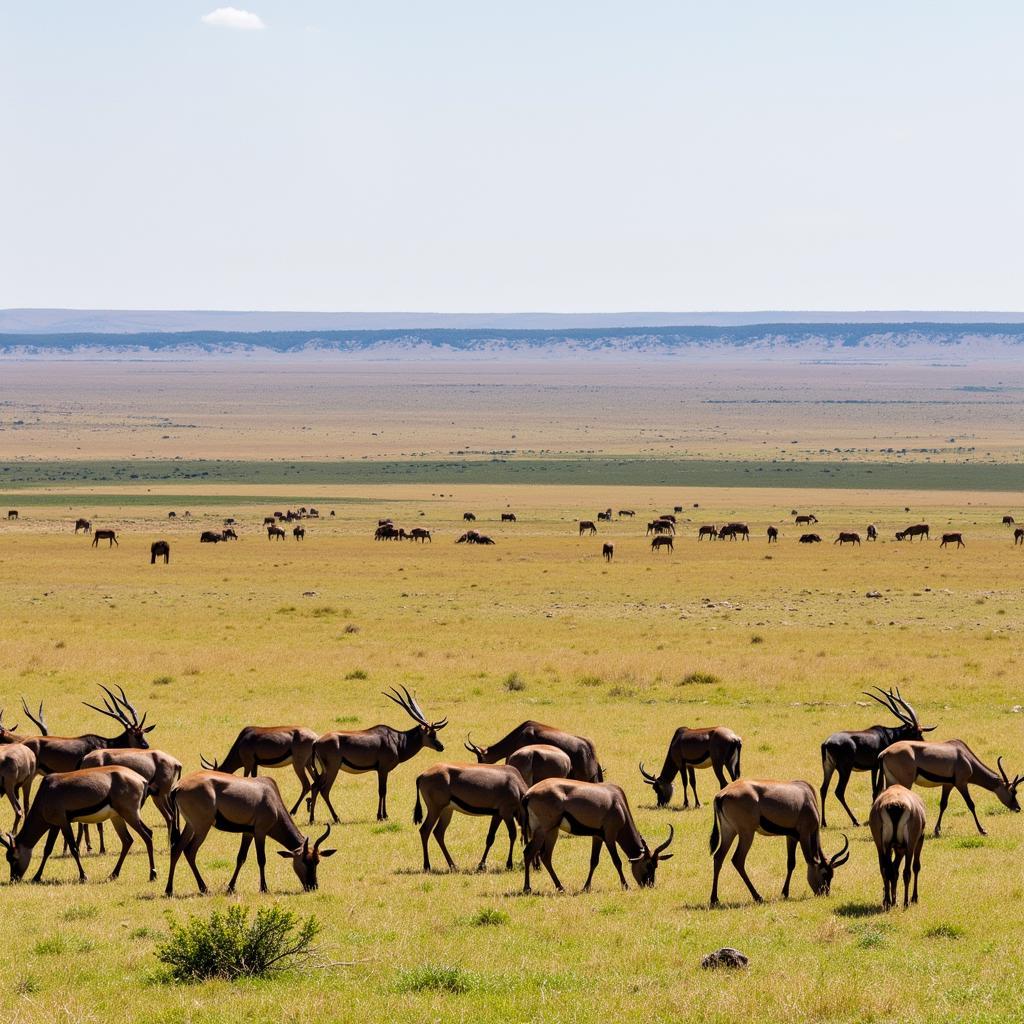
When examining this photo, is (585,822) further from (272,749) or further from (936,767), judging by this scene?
(272,749)

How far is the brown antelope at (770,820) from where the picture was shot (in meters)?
13.3

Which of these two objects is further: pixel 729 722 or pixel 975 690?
pixel 975 690

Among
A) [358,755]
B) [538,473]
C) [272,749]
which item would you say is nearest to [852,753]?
[358,755]

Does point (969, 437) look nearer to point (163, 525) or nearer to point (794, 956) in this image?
point (163, 525)

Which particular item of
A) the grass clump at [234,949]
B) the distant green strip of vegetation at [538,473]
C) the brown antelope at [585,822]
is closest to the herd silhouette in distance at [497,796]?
the brown antelope at [585,822]

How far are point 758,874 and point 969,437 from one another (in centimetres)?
16771

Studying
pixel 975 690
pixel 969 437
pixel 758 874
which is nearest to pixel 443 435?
pixel 969 437

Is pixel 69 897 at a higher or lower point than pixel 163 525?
higher

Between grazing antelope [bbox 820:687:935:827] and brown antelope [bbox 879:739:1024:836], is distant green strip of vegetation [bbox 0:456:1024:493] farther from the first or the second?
brown antelope [bbox 879:739:1024:836]

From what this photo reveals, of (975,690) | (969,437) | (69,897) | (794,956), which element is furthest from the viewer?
(969,437)

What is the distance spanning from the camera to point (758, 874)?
14.6 metres

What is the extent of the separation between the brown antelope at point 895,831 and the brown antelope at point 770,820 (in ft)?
1.51

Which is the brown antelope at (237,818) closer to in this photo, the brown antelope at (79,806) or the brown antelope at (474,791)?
the brown antelope at (79,806)

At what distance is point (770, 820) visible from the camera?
13.4 m
